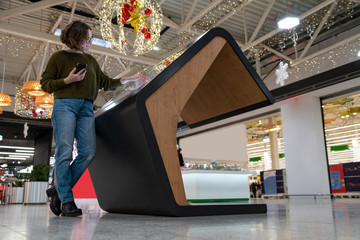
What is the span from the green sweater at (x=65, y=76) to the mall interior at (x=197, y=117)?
0.19m

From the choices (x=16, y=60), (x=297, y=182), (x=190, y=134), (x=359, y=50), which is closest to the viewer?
(x=359, y=50)

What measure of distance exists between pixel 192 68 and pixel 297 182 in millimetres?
9106

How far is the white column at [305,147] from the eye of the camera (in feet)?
31.3

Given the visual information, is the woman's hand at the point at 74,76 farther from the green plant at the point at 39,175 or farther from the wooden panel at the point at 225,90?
the green plant at the point at 39,175

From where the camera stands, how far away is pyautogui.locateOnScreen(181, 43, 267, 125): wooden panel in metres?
2.22

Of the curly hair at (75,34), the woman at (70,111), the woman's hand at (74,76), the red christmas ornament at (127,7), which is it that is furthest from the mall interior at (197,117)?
the curly hair at (75,34)

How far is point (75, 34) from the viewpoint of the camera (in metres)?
2.18

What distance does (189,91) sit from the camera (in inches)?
77.3

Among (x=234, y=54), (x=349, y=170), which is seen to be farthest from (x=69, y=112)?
(x=349, y=170)

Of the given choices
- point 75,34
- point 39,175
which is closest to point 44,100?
point 39,175

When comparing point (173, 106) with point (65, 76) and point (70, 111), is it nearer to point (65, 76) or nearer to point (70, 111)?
point (70, 111)

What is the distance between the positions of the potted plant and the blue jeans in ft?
21.7

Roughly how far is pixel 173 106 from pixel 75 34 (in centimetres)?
88

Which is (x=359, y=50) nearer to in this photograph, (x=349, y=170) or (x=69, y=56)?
(x=349, y=170)
